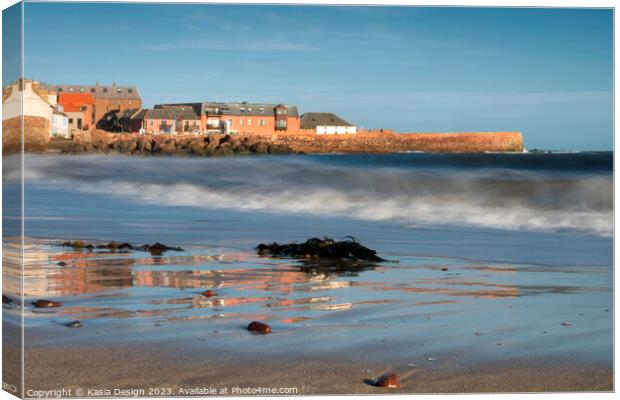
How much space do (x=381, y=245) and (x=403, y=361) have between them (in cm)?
175

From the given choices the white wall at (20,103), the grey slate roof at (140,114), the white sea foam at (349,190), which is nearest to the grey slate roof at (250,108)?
the grey slate roof at (140,114)

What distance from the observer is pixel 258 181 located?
659 centimetres

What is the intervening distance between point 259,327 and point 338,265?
1.18 metres

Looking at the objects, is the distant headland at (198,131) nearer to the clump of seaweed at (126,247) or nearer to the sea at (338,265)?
the sea at (338,265)

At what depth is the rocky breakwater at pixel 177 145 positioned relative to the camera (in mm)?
5785

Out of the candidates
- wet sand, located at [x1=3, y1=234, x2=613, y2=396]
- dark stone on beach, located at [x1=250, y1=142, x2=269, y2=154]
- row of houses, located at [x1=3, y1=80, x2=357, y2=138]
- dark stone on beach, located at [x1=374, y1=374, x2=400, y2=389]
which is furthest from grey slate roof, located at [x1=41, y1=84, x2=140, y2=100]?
dark stone on beach, located at [x1=374, y1=374, x2=400, y2=389]

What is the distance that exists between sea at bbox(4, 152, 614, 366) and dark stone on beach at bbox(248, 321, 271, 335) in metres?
0.05

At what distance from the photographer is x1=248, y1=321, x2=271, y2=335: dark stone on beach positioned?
480 centimetres

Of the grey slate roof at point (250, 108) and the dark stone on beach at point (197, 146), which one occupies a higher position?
the grey slate roof at point (250, 108)

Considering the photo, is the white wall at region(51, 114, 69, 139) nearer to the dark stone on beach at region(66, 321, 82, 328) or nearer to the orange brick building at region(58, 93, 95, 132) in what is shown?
the orange brick building at region(58, 93, 95, 132)

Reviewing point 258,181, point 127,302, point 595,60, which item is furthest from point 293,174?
point 595,60

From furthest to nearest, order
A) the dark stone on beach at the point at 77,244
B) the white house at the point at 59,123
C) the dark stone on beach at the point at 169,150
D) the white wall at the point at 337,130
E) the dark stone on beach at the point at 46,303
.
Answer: the dark stone on beach at the point at 77,244 → the dark stone on beach at the point at 169,150 → the white wall at the point at 337,130 → the white house at the point at 59,123 → the dark stone on beach at the point at 46,303

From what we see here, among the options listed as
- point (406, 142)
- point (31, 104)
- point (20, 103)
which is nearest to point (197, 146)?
point (406, 142)

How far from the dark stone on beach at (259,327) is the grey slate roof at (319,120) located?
4.26 feet
